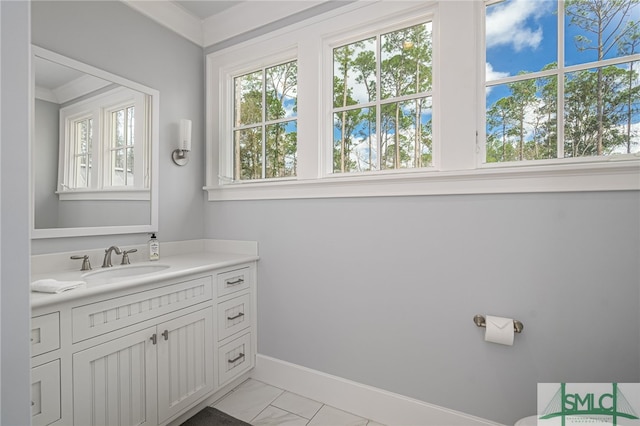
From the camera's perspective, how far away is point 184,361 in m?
1.69

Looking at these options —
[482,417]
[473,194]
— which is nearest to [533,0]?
[473,194]

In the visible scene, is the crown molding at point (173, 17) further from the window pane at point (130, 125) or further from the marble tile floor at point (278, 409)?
the marble tile floor at point (278, 409)

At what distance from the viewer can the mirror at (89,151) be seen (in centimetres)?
165

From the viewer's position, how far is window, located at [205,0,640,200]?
1.41 metres

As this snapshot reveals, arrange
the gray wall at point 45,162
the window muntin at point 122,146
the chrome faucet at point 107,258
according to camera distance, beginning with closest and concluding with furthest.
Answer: the gray wall at point 45,162
the chrome faucet at point 107,258
the window muntin at point 122,146

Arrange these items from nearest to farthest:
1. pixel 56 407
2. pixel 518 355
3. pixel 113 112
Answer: pixel 56 407 < pixel 518 355 < pixel 113 112

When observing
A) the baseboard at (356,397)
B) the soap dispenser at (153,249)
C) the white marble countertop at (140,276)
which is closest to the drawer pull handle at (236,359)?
the baseboard at (356,397)

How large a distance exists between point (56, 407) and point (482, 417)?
1866mm

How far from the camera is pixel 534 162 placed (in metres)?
1.47

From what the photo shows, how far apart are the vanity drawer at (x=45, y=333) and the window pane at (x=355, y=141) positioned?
5.15ft

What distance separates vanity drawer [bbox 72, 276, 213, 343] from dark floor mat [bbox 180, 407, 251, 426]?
67 cm

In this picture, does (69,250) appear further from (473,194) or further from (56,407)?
(473,194)

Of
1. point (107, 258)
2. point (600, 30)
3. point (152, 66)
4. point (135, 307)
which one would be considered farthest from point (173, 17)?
point (600, 30)

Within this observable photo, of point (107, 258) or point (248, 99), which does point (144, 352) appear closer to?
point (107, 258)
